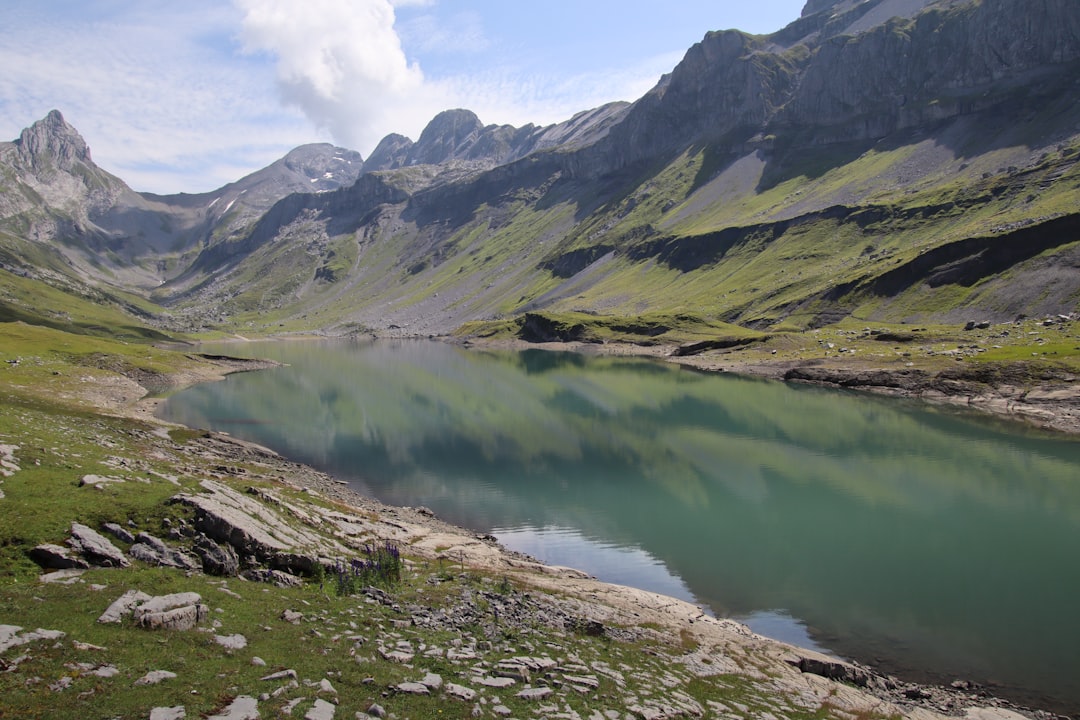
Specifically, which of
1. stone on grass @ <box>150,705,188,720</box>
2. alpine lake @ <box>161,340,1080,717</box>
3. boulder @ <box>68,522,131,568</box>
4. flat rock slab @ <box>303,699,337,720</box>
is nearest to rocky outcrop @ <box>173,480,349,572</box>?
boulder @ <box>68,522,131,568</box>

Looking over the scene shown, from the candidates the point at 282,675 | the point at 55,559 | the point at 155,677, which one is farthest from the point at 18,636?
the point at 55,559

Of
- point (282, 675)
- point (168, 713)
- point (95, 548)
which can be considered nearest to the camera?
point (168, 713)

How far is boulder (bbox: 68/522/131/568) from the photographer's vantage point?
1975 centimetres

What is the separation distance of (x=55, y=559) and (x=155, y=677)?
8070mm

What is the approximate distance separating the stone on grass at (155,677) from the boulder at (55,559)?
7355 millimetres

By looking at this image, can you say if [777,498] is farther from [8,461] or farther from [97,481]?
[8,461]

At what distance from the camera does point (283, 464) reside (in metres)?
58.3

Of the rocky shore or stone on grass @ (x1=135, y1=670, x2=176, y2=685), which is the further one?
the rocky shore

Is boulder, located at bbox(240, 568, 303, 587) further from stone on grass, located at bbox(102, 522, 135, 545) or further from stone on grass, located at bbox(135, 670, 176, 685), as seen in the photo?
stone on grass, located at bbox(135, 670, 176, 685)

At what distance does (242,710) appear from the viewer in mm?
13320

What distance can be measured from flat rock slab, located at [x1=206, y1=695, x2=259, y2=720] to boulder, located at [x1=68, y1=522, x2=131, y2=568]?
9.02 metres

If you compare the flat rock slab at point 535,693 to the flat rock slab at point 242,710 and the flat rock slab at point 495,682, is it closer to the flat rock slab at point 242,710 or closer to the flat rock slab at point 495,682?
the flat rock slab at point 495,682

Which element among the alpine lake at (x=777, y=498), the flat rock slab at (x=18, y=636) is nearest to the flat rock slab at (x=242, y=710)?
the flat rock slab at (x=18, y=636)

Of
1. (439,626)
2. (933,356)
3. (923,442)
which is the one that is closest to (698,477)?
(923,442)
